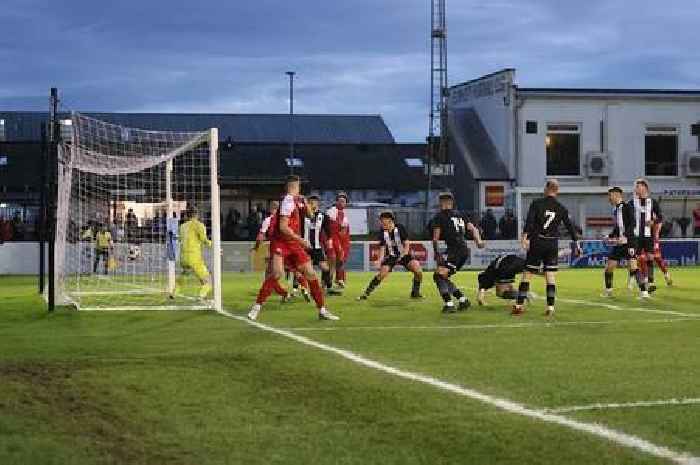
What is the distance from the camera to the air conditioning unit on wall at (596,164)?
51.8m

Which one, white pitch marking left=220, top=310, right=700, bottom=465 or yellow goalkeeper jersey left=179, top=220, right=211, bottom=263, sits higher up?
yellow goalkeeper jersey left=179, top=220, right=211, bottom=263

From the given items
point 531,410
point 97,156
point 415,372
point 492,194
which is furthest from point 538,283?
point 492,194

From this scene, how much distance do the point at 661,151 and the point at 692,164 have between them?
5.42 feet

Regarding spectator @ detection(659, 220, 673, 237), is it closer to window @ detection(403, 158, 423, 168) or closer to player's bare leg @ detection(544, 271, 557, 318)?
window @ detection(403, 158, 423, 168)

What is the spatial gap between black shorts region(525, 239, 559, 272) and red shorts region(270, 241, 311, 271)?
341 centimetres

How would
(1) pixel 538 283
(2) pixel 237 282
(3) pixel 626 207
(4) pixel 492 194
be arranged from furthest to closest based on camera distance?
(4) pixel 492 194 → (2) pixel 237 282 → (1) pixel 538 283 → (3) pixel 626 207

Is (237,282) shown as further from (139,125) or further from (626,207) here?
(139,125)

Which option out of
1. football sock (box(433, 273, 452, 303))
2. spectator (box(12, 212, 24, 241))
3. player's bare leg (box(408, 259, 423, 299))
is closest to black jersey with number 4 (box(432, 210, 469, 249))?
football sock (box(433, 273, 452, 303))

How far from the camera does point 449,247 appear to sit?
17.8 meters

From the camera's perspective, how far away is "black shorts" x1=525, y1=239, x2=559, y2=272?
16.3 meters

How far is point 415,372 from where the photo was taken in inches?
396

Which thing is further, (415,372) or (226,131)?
(226,131)

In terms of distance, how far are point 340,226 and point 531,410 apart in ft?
53.3

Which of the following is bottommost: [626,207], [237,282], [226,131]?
[237,282]
